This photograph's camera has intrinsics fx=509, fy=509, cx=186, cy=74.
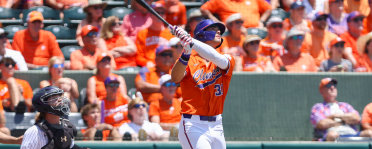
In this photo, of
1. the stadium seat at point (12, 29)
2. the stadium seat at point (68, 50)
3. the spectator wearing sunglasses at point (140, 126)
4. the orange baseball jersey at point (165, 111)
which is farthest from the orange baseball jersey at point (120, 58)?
the stadium seat at point (12, 29)

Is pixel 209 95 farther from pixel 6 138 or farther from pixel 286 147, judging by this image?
pixel 286 147

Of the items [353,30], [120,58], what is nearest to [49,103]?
[120,58]

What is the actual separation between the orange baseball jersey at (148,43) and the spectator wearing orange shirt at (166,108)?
83cm

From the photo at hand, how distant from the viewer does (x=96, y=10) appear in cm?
721

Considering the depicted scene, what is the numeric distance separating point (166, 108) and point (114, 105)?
2.03 ft

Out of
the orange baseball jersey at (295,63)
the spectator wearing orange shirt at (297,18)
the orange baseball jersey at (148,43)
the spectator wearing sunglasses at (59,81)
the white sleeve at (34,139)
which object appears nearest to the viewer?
the white sleeve at (34,139)

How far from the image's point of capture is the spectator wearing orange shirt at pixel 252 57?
6.76 m

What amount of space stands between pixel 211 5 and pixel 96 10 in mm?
1701

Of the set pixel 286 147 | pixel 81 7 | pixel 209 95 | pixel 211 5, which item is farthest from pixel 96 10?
pixel 209 95

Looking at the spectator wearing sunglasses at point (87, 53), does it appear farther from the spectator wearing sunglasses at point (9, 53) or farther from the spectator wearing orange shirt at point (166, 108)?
the spectator wearing orange shirt at point (166, 108)

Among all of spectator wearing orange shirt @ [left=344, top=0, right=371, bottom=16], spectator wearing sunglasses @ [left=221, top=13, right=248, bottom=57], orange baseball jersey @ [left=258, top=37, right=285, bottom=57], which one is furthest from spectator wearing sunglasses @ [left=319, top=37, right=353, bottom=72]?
spectator wearing orange shirt @ [left=344, top=0, right=371, bottom=16]

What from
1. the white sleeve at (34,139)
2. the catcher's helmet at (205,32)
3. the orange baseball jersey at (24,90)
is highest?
the catcher's helmet at (205,32)

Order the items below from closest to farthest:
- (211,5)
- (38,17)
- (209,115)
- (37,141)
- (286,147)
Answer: (37,141)
(209,115)
(286,147)
(38,17)
(211,5)

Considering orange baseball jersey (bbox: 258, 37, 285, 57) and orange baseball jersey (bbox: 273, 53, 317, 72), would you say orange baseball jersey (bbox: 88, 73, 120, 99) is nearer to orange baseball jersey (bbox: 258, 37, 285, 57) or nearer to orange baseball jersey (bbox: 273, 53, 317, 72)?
orange baseball jersey (bbox: 258, 37, 285, 57)
